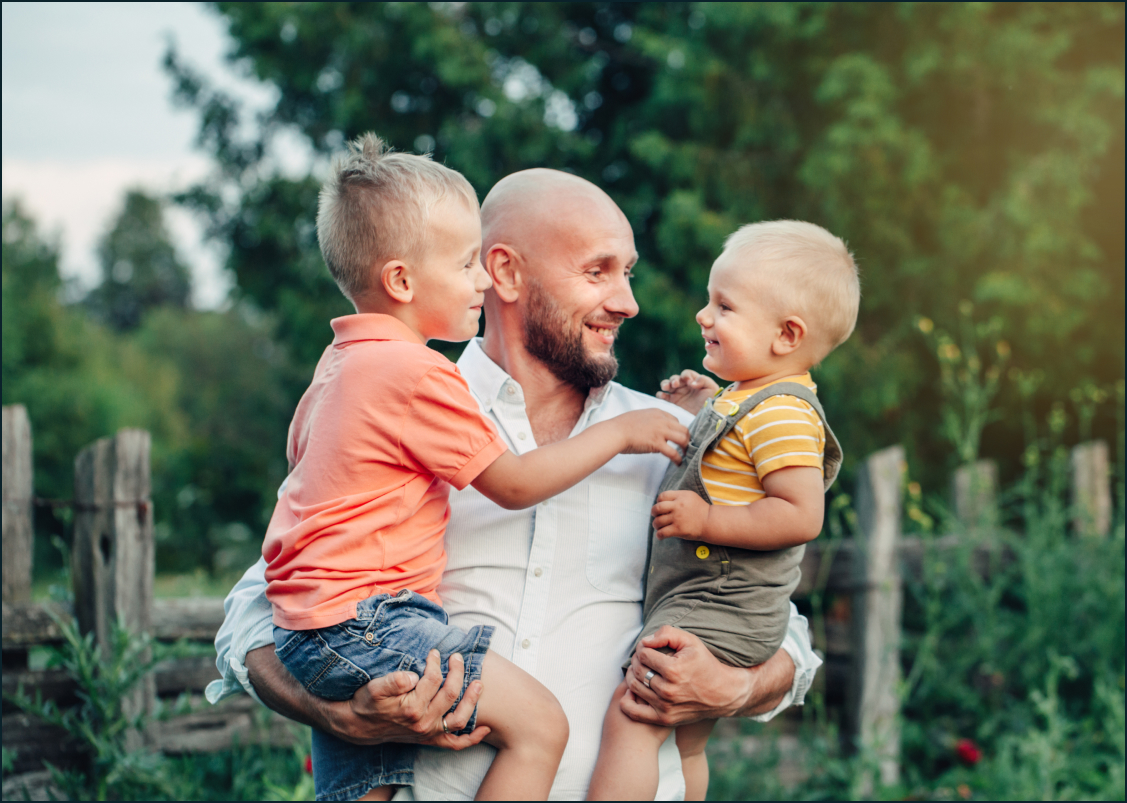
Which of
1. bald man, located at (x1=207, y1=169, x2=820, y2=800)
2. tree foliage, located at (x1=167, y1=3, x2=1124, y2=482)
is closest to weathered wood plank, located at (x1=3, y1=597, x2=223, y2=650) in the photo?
bald man, located at (x1=207, y1=169, x2=820, y2=800)

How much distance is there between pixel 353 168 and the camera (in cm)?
179

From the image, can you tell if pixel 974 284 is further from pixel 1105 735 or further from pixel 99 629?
pixel 99 629

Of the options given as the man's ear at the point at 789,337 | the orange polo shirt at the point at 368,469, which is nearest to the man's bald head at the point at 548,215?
the man's ear at the point at 789,337

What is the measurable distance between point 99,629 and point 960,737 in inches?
157

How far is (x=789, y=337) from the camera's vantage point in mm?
1897

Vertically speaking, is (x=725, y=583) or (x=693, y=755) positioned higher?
(x=725, y=583)

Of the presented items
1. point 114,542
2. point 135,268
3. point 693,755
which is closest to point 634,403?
point 693,755

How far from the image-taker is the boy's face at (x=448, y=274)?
1748 millimetres

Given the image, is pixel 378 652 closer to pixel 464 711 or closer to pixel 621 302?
pixel 464 711

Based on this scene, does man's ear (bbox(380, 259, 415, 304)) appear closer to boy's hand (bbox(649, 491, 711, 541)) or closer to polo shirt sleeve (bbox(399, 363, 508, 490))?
polo shirt sleeve (bbox(399, 363, 508, 490))

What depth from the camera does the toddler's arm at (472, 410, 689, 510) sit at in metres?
1.69

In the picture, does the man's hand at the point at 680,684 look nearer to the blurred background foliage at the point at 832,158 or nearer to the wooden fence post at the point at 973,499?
the wooden fence post at the point at 973,499

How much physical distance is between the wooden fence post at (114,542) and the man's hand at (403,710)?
1.88m

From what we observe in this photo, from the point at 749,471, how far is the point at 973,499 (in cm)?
333
